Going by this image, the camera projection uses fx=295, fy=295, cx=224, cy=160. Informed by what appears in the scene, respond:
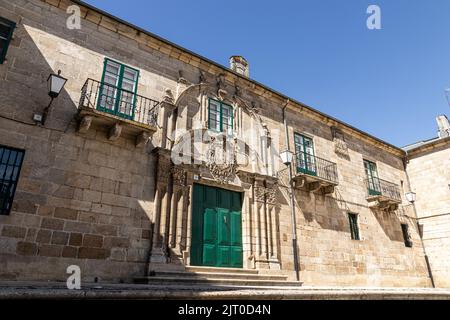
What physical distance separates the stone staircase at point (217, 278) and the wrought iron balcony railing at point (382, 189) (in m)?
7.22

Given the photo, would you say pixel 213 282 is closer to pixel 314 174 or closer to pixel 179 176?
pixel 179 176

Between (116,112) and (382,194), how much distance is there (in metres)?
13.0

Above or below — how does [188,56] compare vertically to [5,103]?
above

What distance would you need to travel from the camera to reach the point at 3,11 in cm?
727

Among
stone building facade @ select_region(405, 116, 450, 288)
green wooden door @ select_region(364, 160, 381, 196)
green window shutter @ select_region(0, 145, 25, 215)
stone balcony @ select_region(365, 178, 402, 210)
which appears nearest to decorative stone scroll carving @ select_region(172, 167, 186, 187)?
green window shutter @ select_region(0, 145, 25, 215)

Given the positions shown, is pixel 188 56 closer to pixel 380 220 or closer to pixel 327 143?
pixel 327 143

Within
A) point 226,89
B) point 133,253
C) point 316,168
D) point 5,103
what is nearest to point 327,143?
point 316,168

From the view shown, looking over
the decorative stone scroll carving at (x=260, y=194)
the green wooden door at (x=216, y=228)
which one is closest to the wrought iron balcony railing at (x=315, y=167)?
the decorative stone scroll carving at (x=260, y=194)

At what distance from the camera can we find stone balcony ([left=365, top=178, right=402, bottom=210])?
1352cm

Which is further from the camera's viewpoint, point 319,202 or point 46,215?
point 319,202

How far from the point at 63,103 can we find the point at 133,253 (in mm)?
4130

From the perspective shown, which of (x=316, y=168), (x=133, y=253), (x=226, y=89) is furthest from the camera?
(x=316, y=168)
